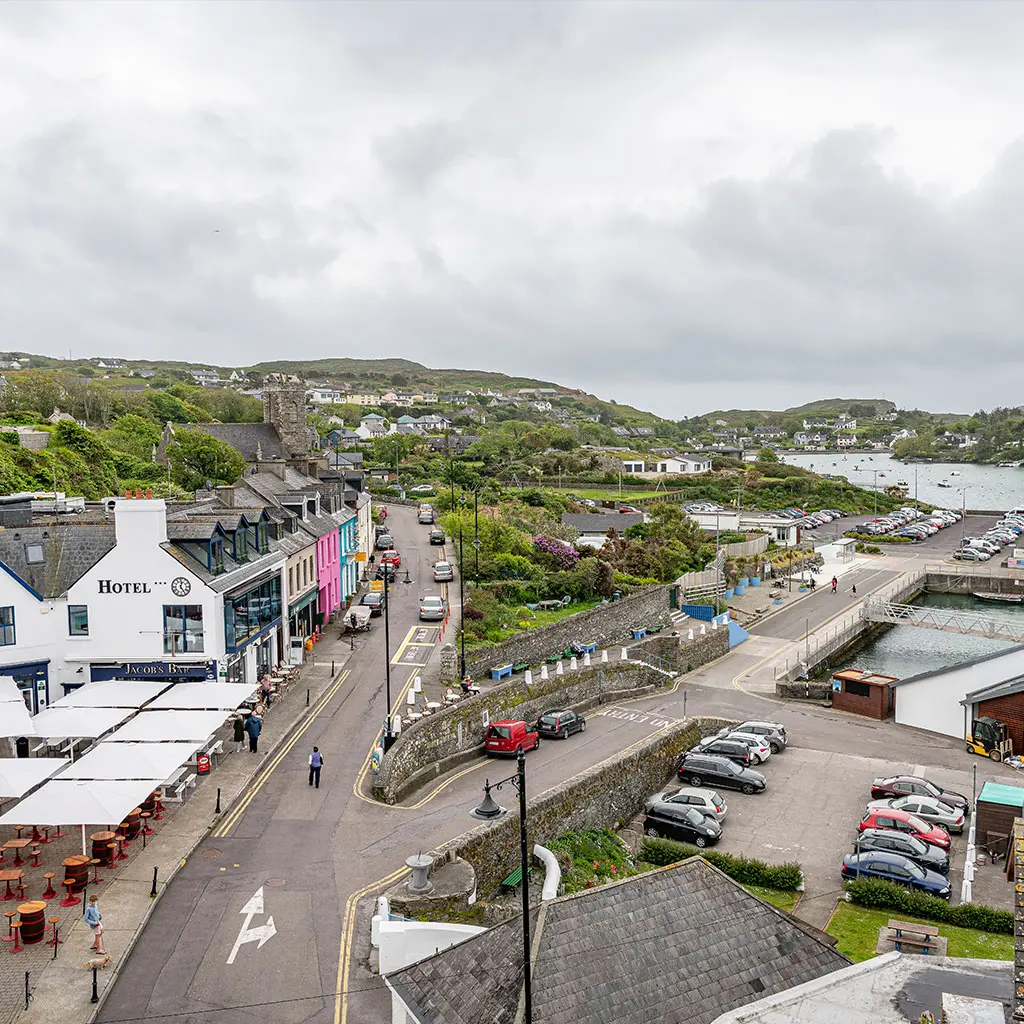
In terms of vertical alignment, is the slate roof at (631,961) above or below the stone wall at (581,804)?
above

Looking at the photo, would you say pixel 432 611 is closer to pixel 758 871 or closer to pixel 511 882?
pixel 511 882

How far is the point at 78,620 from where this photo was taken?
2844cm

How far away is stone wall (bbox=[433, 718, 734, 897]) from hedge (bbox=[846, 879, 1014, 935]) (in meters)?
7.27

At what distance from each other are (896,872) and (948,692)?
55.1ft

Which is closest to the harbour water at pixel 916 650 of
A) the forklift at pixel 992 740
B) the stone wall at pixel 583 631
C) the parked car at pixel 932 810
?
the stone wall at pixel 583 631

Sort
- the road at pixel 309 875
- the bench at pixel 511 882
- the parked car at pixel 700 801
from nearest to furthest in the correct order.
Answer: the road at pixel 309 875, the bench at pixel 511 882, the parked car at pixel 700 801

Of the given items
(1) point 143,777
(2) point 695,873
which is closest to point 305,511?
(1) point 143,777

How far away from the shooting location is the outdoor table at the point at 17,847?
18.9 meters

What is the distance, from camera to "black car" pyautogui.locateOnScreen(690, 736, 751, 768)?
103 ft

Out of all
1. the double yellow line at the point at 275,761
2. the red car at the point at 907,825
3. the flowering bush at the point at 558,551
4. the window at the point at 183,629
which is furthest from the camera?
the flowering bush at the point at 558,551

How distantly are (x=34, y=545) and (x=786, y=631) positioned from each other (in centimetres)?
4102

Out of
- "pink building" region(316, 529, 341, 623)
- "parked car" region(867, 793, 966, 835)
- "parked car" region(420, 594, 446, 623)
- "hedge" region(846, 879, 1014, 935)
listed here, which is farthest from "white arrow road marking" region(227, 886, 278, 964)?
"pink building" region(316, 529, 341, 623)

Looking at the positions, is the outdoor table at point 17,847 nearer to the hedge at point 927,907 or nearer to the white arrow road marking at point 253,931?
the white arrow road marking at point 253,931

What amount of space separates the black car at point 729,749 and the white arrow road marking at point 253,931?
18006mm
